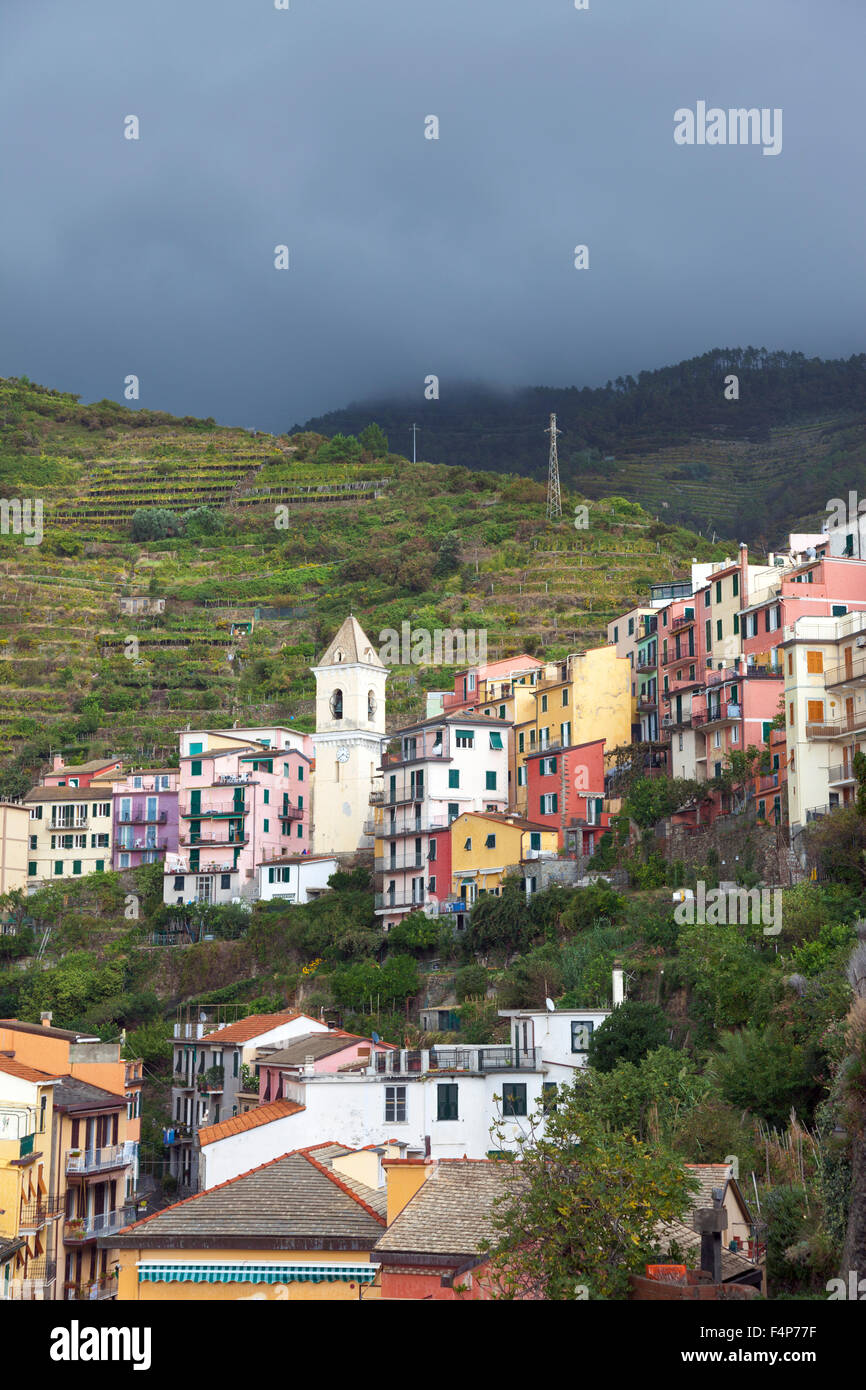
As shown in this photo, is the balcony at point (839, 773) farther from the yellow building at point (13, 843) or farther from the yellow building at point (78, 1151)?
the yellow building at point (13, 843)

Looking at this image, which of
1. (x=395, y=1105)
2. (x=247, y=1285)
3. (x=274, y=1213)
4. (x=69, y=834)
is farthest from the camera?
(x=69, y=834)

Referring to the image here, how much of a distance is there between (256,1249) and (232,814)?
170ft

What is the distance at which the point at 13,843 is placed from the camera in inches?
3191

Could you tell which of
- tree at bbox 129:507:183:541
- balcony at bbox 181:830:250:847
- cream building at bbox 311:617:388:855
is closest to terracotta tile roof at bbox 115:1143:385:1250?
cream building at bbox 311:617:388:855

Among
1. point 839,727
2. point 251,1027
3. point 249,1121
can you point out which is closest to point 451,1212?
point 249,1121

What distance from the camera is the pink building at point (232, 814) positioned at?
245 feet

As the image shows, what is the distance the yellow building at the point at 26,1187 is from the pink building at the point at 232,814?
1319 inches

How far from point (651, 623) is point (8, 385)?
13217 cm

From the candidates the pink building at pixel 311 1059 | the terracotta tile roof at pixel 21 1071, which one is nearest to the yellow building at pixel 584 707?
the pink building at pixel 311 1059

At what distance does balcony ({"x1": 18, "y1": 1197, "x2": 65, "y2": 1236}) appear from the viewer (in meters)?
37.3

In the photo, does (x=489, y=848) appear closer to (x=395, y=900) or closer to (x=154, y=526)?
(x=395, y=900)

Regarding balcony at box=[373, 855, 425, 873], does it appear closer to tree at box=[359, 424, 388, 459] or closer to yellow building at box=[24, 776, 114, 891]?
yellow building at box=[24, 776, 114, 891]

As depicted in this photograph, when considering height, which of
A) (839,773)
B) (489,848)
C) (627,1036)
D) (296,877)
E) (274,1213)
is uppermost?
(839,773)
